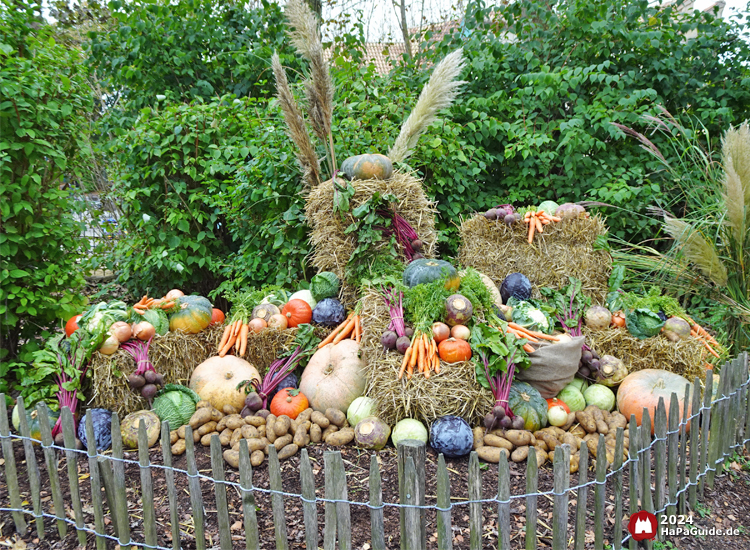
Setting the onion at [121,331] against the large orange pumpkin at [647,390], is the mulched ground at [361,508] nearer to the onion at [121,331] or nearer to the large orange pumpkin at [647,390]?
the large orange pumpkin at [647,390]

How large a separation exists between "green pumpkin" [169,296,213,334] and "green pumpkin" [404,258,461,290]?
1.74 metres

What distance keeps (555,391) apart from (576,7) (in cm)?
513

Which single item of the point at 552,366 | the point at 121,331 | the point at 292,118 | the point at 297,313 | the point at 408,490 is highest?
the point at 292,118

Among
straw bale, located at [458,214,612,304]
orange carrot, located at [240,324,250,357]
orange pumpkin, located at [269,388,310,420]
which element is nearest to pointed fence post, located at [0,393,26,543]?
orange pumpkin, located at [269,388,310,420]

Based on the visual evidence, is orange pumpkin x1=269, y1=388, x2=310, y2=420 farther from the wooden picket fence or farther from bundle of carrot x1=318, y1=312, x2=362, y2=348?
the wooden picket fence

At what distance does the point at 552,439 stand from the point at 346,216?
255 cm

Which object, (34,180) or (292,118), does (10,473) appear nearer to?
(34,180)

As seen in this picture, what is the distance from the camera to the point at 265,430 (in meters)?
3.54

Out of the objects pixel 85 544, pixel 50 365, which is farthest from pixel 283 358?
pixel 85 544

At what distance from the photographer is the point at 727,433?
3.25m

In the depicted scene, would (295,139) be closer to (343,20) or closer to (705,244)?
(705,244)

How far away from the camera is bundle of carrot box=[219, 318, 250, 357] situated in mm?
4289

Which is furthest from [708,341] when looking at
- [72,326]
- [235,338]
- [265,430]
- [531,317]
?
[72,326]

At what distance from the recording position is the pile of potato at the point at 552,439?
3.24m
